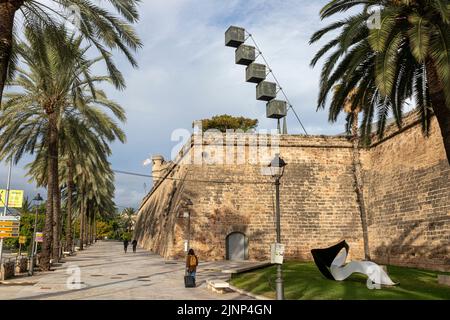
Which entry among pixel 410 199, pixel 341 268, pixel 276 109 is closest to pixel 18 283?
pixel 341 268

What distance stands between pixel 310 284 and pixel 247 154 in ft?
47.4

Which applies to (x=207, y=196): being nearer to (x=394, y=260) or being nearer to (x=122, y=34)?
(x=394, y=260)

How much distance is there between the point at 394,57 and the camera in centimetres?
963

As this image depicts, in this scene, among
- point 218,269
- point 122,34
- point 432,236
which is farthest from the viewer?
point 218,269

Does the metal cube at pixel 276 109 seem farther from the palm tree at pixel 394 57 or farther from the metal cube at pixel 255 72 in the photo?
the palm tree at pixel 394 57

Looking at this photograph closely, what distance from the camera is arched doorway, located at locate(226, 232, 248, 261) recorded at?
24.5m

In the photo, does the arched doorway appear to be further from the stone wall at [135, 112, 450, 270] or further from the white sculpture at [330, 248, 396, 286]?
the white sculpture at [330, 248, 396, 286]

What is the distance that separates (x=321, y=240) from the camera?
24938mm

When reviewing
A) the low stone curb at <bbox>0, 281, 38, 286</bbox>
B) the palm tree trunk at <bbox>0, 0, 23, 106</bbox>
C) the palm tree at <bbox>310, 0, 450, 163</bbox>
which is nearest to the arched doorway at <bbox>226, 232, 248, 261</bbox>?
the low stone curb at <bbox>0, 281, 38, 286</bbox>

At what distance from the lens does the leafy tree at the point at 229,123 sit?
184ft

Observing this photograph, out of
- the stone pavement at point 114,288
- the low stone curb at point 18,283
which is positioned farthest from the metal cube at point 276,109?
the low stone curb at point 18,283

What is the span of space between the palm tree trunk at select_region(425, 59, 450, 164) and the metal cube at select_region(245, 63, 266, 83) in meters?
13.0
